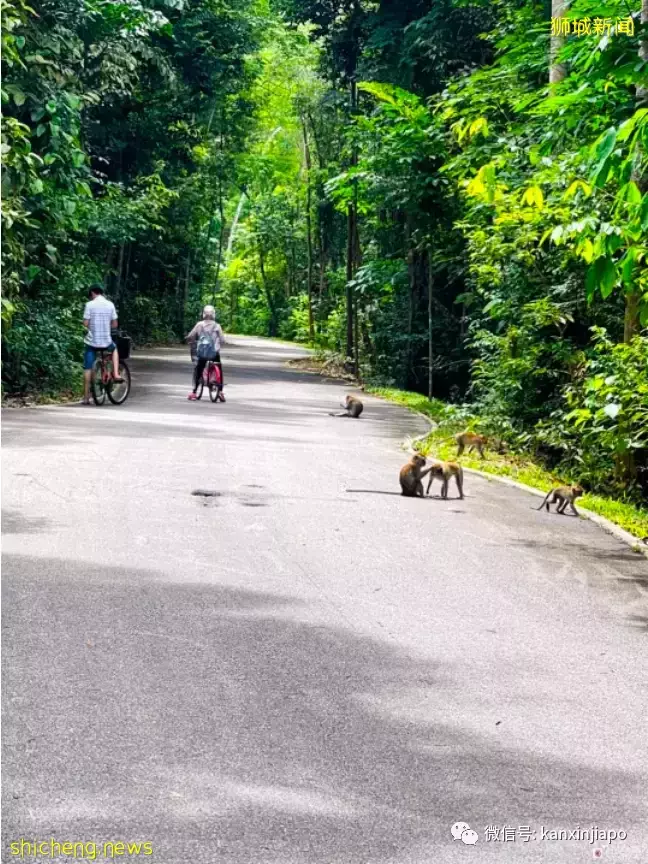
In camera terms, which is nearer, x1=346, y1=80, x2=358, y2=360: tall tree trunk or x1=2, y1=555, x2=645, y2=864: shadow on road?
x1=2, y1=555, x2=645, y2=864: shadow on road

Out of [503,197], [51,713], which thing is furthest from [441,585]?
[503,197]

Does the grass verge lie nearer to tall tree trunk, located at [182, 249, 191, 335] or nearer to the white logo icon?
the white logo icon

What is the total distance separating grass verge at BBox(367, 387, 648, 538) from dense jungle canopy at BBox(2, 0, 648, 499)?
466mm

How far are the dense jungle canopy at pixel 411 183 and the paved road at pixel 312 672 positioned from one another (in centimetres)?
214

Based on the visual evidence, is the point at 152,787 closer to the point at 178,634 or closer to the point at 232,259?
the point at 178,634

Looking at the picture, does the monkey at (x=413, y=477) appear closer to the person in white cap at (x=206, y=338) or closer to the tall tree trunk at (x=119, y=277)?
the person in white cap at (x=206, y=338)

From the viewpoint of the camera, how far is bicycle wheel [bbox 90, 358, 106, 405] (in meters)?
23.0

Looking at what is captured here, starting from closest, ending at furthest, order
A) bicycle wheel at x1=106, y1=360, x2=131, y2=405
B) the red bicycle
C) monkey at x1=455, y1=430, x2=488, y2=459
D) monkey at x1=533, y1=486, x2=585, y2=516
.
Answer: monkey at x1=533, y1=486, x2=585, y2=516 → monkey at x1=455, y1=430, x2=488, y2=459 → bicycle wheel at x1=106, y1=360, x2=131, y2=405 → the red bicycle

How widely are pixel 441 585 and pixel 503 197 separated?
9.31m

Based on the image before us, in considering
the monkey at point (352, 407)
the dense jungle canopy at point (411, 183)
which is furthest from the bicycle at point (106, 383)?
the monkey at point (352, 407)

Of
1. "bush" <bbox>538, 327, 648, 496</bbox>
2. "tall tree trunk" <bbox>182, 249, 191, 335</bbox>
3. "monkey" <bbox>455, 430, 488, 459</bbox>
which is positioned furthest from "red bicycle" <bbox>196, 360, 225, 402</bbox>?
"tall tree trunk" <bbox>182, 249, 191, 335</bbox>

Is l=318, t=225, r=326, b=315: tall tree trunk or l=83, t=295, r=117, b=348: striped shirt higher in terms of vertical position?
l=318, t=225, r=326, b=315: tall tree trunk

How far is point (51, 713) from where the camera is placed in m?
5.89

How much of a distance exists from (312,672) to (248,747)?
1269 millimetres
